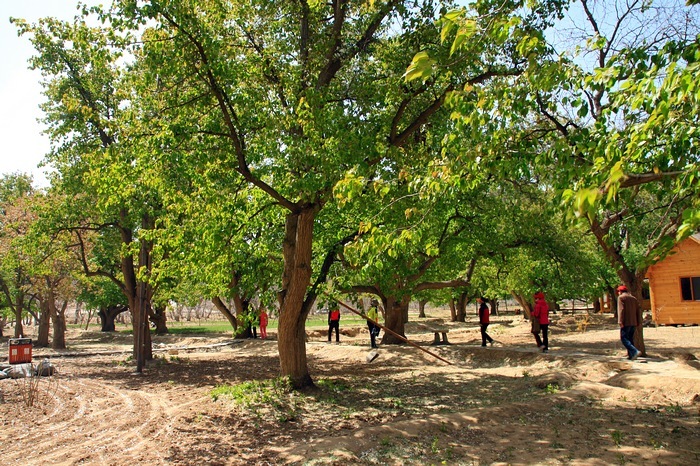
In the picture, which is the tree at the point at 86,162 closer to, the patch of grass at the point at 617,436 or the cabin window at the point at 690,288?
the patch of grass at the point at 617,436

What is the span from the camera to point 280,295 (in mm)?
11031

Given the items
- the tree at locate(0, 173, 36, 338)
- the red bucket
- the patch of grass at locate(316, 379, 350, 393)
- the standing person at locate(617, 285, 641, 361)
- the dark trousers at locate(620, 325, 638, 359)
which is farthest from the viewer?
the tree at locate(0, 173, 36, 338)

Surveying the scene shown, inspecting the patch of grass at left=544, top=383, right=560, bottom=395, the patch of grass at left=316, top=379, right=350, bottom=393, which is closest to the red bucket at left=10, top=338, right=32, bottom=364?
the patch of grass at left=316, top=379, right=350, bottom=393

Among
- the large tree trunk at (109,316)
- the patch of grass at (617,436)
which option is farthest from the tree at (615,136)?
the large tree trunk at (109,316)


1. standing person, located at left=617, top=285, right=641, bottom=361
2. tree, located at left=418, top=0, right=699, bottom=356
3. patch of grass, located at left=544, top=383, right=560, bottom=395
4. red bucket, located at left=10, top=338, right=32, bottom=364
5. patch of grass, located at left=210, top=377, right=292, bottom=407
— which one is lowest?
patch of grass, located at left=544, top=383, right=560, bottom=395

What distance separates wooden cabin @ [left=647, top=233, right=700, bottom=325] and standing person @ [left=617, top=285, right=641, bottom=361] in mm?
13920

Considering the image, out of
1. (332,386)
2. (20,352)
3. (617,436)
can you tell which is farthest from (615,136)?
(20,352)

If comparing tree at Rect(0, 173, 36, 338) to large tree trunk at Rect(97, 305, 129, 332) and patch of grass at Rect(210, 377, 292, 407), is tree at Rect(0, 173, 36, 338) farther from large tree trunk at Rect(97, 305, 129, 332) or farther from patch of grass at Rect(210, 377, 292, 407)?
large tree trunk at Rect(97, 305, 129, 332)

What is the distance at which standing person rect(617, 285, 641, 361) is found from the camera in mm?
12195

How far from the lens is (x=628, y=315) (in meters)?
12.2

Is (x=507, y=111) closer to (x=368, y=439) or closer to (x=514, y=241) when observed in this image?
(x=368, y=439)

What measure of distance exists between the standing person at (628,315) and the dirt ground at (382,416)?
0.43 meters

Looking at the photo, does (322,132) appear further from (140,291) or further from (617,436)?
(140,291)

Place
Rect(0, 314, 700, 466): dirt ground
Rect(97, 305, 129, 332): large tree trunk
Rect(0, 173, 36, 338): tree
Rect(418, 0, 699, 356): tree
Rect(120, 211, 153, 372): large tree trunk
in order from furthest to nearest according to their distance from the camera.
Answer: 1. Rect(97, 305, 129, 332): large tree trunk
2. Rect(0, 173, 36, 338): tree
3. Rect(120, 211, 153, 372): large tree trunk
4. Rect(0, 314, 700, 466): dirt ground
5. Rect(418, 0, 699, 356): tree
